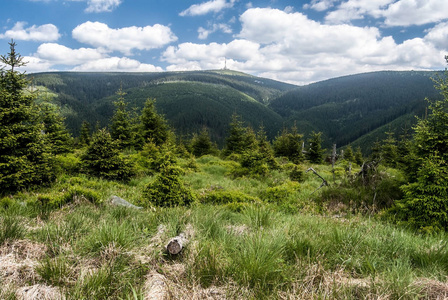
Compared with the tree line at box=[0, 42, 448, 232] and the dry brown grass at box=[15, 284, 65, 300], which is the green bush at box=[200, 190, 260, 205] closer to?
the tree line at box=[0, 42, 448, 232]

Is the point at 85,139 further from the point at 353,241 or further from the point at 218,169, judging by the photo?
the point at 353,241

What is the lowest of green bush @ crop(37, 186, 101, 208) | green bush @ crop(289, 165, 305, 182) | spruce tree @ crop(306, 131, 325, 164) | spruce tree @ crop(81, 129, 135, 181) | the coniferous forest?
spruce tree @ crop(306, 131, 325, 164)

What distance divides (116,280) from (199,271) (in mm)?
848

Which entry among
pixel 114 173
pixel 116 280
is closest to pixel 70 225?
pixel 116 280

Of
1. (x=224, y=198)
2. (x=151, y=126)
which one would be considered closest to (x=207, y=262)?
(x=224, y=198)

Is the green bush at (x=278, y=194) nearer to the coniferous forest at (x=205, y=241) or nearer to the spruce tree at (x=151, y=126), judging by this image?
the coniferous forest at (x=205, y=241)

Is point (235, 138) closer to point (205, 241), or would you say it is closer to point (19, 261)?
point (205, 241)

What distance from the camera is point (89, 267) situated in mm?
2494

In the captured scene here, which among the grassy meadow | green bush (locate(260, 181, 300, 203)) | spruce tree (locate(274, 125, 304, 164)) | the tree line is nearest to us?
the grassy meadow

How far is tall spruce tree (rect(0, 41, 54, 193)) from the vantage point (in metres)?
7.43

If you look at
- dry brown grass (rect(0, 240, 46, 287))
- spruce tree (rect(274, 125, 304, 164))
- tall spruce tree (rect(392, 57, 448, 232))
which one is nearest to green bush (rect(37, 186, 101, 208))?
dry brown grass (rect(0, 240, 46, 287))

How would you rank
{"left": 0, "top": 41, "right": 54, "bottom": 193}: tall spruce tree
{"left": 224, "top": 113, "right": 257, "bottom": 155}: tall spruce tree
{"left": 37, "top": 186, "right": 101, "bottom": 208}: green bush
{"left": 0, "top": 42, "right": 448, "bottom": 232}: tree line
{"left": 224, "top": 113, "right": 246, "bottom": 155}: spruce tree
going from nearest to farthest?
1. {"left": 37, "top": 186, "right": 101, "bottom": 208}: green bush
2. {"left": 0, "top": 42, "right": 448, "bottom": 232}: tree line
3. {"left": 0, "top": 41, "right": 54, "bottom": 193}: tall spruce tree
4. {"left": 224, "top": 113, "right": 257, "bottom": 155}: tall spruce tree
5. {"left": 224, "top": 113, "right": 246, "bottom": 155}: spruce tree

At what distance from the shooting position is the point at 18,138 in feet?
26.1

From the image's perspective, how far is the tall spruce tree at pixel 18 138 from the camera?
7.43 meters
